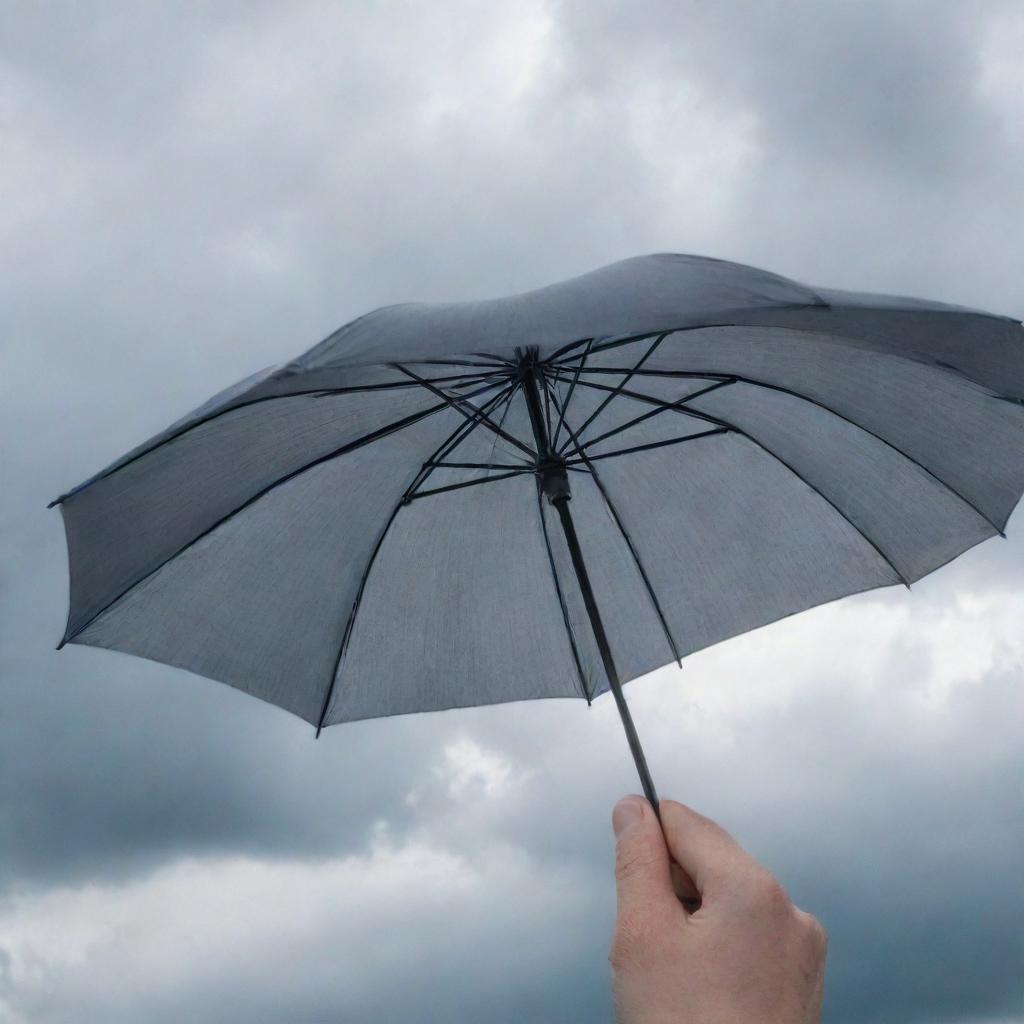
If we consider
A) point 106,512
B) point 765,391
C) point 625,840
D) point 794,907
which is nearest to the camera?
point 794,907

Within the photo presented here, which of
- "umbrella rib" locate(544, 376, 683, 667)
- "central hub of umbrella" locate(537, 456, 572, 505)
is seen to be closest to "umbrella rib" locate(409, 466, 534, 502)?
"central hub of umbrella" locate(537, 456, 572, 505)

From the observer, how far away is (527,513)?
5.72 meters

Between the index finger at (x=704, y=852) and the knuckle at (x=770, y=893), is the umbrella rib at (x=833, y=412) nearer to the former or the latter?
the index finger at (x=704, y=852)

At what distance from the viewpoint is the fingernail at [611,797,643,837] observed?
9.33 ft

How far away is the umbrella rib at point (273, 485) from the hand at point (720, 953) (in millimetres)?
3278

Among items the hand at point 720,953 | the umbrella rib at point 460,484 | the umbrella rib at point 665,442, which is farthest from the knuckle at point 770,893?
the umbrella rib at point 665,442

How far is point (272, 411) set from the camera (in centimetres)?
501

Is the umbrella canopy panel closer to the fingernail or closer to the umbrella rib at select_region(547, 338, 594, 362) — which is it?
Answer: the umbrella rib at select_region(547, 338, 594, 362)

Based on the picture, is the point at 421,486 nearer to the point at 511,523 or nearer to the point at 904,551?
the point at 511,523

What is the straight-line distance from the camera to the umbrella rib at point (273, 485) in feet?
16.7

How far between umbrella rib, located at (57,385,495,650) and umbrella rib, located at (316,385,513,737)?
18cm

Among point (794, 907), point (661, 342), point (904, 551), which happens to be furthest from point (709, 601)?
point (794, 907)

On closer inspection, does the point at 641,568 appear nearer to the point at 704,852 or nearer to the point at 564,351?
the point at 564,351

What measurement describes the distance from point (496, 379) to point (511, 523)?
97 cm
